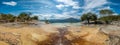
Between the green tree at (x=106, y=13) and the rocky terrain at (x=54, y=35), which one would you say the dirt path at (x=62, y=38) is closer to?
the rocky terrain at (x=54, y=35)

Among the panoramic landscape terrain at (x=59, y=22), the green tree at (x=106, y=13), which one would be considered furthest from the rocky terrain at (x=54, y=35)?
the green tree at (x=106, y=13)

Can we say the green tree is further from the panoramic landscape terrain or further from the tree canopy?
the tree canopy

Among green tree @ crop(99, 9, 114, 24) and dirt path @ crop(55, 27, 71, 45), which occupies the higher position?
green tree @ crop(99, 9, 114, 24)

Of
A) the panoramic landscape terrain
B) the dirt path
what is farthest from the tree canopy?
the dirt path

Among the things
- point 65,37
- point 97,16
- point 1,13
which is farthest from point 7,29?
point 97,16

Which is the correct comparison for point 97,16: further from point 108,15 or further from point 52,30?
point 52,30

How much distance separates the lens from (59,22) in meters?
4.17

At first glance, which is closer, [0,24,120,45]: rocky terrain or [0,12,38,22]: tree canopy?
[0,12,38,22]: tree canopy

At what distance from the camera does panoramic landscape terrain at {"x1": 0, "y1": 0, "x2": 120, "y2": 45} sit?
4.20 m

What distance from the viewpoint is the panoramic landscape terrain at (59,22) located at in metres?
4.20

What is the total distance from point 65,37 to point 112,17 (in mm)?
1016

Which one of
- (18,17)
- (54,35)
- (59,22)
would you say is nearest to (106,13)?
(59,22)

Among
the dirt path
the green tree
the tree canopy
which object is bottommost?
the dirt path

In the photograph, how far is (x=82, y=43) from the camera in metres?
4.33
